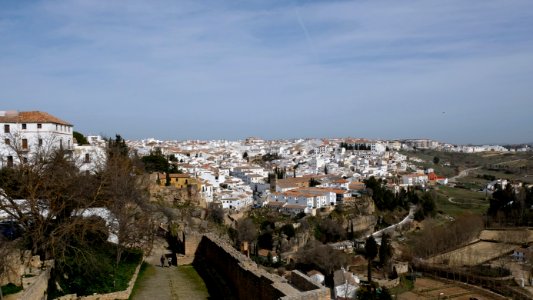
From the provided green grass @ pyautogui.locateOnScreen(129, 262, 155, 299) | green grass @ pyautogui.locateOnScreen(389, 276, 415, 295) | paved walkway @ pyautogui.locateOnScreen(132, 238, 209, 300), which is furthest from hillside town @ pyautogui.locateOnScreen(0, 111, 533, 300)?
paved walkway @ pyautogui.locateOnScreen(132, 238, 209, 300)

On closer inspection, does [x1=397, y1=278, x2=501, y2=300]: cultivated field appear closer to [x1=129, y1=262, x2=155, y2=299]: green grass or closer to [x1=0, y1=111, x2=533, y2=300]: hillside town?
[x1=0, y1=111, x2=533, y2=300]: hillside town

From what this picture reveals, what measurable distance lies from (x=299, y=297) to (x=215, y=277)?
6.42 metres

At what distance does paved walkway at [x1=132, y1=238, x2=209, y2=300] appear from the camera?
11461 millimetres

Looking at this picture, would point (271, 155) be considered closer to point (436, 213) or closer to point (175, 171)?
point (436, 213)

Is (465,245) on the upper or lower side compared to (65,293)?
lower

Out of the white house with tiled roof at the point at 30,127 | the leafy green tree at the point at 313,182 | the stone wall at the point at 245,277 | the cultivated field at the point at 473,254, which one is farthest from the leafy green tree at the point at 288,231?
the stone wall at the point at 245,277

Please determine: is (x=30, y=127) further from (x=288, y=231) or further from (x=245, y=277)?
(x=288, y=231)

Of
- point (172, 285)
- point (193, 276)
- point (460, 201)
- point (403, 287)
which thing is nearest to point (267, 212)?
point (403, 287)

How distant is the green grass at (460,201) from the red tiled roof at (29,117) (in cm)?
5381

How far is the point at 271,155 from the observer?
378 feet

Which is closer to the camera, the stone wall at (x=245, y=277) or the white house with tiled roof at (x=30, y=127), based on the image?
the stone wall at (x=245, y=277)

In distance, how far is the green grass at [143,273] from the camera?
1191 centimetres

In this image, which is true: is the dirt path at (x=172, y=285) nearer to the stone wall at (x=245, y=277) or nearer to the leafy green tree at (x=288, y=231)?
the stone wall at (x=245, y=277)

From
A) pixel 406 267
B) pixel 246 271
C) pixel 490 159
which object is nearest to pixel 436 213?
pixel 406 267
